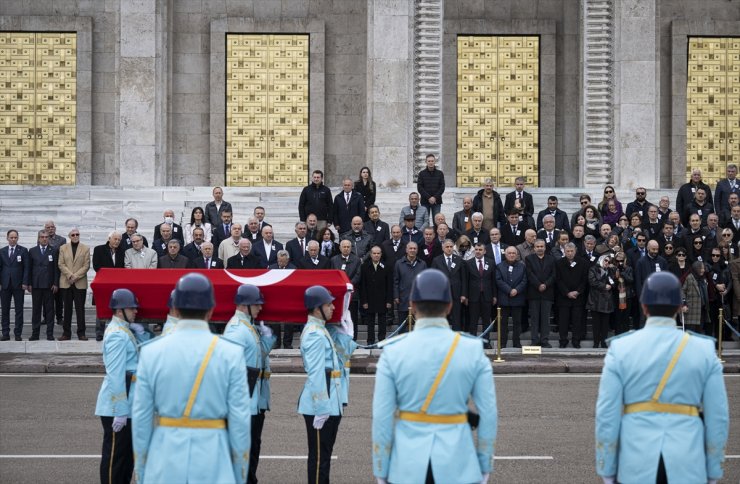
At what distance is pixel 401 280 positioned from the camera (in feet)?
73.8

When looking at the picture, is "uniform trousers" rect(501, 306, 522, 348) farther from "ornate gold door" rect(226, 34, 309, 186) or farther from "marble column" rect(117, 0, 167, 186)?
"ornate gold door" rect(226, 34, 309, 186)

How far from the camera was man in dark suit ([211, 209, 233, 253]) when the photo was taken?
77.7 ft

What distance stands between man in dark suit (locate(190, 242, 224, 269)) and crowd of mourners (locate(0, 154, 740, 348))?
0.08 ft

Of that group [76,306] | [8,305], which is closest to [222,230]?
[76,306]

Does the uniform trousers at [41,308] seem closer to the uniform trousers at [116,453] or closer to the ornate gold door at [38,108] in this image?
the ornate gold door at [38,108]

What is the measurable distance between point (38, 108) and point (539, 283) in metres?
18.7

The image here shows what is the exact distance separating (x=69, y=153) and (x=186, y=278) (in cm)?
2855

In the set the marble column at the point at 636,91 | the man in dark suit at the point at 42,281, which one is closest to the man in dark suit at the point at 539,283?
the marble column at the point at 636,91

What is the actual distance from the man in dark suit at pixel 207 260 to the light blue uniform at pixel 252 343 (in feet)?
35.0

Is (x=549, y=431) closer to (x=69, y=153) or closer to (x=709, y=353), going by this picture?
(x=709, y=353)

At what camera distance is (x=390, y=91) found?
31.0 meters

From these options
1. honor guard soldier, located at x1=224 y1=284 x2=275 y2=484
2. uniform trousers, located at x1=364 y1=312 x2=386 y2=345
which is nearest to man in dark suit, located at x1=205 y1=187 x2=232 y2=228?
uniform trousers, located at x1=364 y1=312 x2=386 y2=345

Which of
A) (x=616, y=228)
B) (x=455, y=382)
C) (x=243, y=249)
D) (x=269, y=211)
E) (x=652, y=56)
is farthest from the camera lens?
(x=652, y=56)

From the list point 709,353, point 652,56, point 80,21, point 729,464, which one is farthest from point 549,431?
point 80,21
